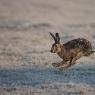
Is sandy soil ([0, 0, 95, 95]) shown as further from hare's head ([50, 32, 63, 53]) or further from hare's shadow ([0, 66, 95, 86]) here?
hare's head ([50, 32, 63, 53])

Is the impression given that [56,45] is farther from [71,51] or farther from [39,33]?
[39,33]

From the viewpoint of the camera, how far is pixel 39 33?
22.4 metres

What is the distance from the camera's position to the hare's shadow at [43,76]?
12.8m

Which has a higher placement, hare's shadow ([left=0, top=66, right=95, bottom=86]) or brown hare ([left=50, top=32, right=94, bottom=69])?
brown hare ([left=50, top=32, right=94, bottom=69])

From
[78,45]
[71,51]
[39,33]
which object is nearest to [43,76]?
[71,51]

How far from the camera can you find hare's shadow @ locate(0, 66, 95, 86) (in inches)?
505

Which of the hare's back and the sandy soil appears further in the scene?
the hare's back

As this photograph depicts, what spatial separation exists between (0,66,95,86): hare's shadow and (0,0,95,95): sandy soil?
0.37 ft

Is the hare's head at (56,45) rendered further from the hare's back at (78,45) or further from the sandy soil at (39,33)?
the sandy soil at (39,33)

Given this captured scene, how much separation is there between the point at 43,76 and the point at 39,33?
9.14m

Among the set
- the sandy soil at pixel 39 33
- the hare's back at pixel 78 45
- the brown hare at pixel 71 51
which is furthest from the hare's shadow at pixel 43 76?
the hare's back at pixel 78 45

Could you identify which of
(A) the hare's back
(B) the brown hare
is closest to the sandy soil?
(B) the brown hare

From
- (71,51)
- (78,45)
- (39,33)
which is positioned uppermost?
(39,33)

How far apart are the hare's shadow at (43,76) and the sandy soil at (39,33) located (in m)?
0.11
